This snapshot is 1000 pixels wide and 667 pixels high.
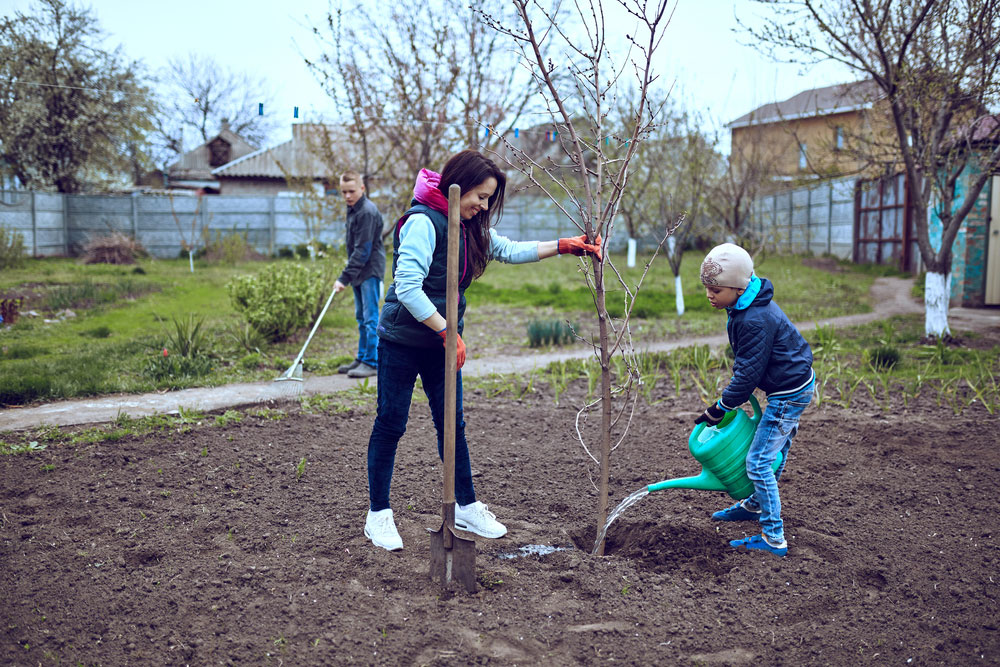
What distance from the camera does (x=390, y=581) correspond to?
→ 290 centimetres

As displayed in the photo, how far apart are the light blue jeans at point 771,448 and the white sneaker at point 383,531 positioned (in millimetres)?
1506

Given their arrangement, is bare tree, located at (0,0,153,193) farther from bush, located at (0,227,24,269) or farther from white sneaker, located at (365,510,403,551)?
white sneaker, located at (365,510,403,551)

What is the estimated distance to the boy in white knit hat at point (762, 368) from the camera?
2953mm

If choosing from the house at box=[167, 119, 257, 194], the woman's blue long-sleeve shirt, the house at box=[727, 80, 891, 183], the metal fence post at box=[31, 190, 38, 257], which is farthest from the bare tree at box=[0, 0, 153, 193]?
the woman's blue long-sleeve shirt

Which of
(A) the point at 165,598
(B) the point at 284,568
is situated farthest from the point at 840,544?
(A) the point at 165,598

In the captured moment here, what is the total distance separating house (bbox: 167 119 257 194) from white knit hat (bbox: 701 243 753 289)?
35.9 meters

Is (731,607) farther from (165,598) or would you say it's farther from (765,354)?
(165,598)

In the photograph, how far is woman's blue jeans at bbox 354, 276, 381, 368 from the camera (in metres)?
6.70

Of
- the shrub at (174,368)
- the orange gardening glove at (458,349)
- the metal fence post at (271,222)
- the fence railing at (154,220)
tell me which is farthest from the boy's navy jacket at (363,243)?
the metal fence post at (271,222)

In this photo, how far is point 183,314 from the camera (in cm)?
962

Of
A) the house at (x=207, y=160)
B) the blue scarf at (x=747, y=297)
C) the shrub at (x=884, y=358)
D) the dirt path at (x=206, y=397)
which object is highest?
the house at (x=207, y=160)

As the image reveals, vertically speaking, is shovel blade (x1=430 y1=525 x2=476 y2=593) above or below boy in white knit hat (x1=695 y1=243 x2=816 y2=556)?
below

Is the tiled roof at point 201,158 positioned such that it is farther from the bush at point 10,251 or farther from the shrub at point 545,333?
the shrub at point 545,333

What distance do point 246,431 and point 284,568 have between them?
2089mm
